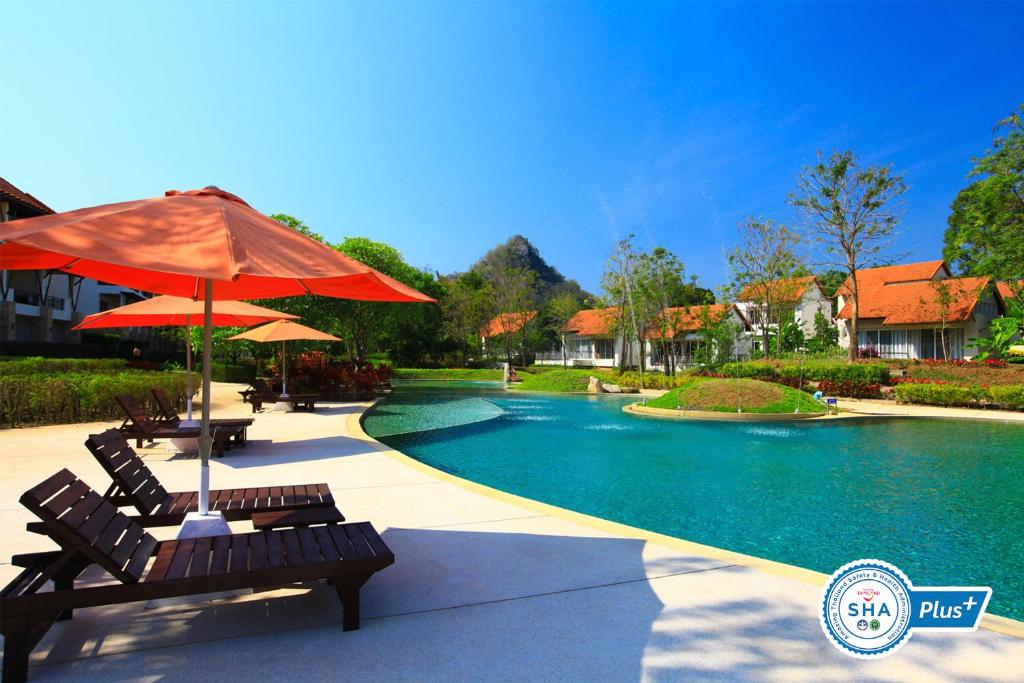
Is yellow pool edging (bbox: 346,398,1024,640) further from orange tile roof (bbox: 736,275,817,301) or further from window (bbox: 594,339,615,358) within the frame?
window (bbox: 594,339,615,358)

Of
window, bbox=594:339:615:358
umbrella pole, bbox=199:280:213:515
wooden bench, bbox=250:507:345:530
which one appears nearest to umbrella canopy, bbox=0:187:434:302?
umbrella pole, bbox=199:280:213:515

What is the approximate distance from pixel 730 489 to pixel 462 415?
10.4m

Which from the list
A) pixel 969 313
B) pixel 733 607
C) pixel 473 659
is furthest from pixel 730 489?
pixel 969 313

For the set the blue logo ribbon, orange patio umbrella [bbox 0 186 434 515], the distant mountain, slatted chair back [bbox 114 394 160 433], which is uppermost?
the distant mountain

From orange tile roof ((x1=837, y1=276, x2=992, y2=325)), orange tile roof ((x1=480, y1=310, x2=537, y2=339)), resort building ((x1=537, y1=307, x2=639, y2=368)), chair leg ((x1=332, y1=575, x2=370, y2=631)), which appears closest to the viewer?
chair leg ((x1=332, y1=575, x2=370, y2=631))

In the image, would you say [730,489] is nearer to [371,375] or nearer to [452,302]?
[371,375]

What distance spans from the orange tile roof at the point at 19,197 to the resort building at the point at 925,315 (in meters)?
42.7

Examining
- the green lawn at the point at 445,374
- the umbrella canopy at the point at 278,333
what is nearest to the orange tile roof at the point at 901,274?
the green lawn at the point at 445,374

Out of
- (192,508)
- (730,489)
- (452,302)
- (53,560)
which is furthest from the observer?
(452,302)

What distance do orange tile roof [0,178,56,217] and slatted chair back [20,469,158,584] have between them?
3047 cm

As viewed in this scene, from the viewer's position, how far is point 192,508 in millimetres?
4789

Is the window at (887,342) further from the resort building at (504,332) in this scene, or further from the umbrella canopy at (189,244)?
the umbrella canopy at (189,244)

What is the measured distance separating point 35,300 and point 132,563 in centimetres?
4319

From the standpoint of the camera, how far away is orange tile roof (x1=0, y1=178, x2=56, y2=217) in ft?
87.7
